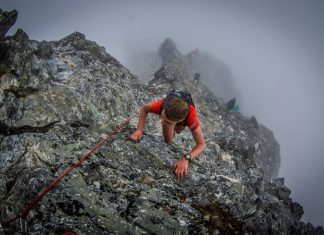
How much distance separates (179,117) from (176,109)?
32 cm

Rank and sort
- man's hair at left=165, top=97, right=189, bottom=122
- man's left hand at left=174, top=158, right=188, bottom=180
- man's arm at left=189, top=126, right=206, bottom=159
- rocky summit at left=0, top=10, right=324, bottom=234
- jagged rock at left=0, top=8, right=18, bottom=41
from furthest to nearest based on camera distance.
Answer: jagged rock at left=0, top=8, right=18, bottom=41
man's left hand at left=174, top=158, right=188, bottom=180
man's arm at left=189, top=126, right=206, bottom=159
man's hair at left=165, top=97, right=189, bottom=122
rocky summit at left=0, top=10, right=324, bottom=234

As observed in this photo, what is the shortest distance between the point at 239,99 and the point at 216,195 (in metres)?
110

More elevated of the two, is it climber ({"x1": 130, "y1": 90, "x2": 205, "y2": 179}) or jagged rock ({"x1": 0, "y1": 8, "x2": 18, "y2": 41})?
jagged rock ({"x1": 0, "y1": 8, "x2": 18, "y2": 41})

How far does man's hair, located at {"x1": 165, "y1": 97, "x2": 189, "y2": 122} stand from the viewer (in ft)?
24.7

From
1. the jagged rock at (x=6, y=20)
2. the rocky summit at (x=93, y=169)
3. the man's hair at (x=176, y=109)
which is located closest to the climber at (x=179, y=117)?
the man's hair at (x=176, y=109)

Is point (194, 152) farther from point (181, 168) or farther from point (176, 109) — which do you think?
point (176, 109)

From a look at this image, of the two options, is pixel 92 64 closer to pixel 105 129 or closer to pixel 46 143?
pixel 105 129

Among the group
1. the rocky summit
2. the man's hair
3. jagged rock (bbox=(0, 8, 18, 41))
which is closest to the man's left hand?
the rocky summit

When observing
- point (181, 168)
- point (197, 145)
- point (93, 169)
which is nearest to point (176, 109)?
point (197, 145)

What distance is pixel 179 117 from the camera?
7715 mm

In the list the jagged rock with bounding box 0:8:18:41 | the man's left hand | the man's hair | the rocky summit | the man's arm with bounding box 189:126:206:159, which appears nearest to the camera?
the rocky summit

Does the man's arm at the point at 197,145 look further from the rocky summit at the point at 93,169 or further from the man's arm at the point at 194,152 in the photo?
the rocky summit at the point at 93,169

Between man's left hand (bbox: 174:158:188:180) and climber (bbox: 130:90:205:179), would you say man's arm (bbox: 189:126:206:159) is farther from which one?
man's left hand (bbox: 174:158:188:180)

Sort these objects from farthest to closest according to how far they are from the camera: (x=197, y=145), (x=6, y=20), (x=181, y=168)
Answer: (x=6, y=20) → (x=181, y=168) → (x=197, y=145)
